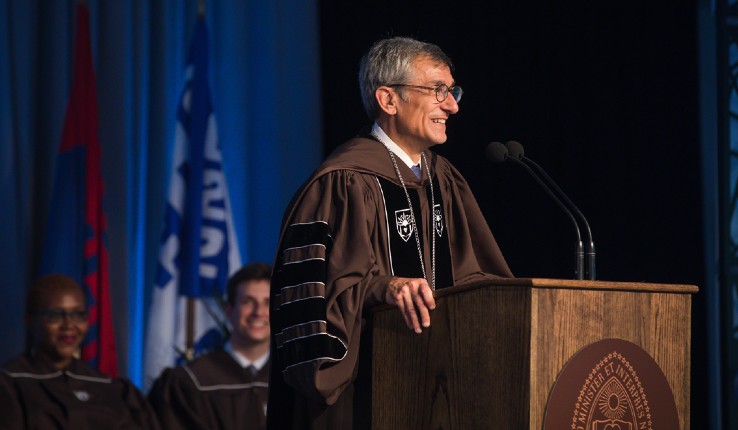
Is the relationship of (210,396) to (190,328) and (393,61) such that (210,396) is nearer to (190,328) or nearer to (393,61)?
(190,328)

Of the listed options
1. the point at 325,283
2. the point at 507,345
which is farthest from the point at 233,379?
the point at 507,345

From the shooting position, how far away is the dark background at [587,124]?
5.22 m

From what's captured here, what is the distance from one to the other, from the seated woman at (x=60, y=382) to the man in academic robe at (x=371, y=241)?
7.96ft

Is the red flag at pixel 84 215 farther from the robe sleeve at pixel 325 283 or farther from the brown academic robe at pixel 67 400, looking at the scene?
the robe sleeve at pixel 325 283

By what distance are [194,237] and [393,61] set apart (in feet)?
10.1

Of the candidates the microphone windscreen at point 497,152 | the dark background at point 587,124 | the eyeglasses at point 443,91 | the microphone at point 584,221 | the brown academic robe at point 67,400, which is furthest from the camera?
the dark background at point 587,124

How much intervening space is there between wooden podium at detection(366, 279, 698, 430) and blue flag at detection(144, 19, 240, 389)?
3.45 meters

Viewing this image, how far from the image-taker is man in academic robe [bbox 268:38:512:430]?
2541 mm

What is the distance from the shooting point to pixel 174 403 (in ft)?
16.9

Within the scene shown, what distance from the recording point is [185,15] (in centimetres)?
642

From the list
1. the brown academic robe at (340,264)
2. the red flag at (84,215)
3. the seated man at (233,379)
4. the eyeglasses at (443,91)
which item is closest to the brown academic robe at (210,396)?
the seated man at (233,379)

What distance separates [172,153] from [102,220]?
710 mm

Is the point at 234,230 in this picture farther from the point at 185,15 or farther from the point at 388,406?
the point at 388,406

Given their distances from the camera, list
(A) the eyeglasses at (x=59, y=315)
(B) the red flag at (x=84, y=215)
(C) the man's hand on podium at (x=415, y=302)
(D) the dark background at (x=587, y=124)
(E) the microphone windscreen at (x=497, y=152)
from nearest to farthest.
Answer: (C) the man's hand on podium at (x=415, y=302), (E) the microphone windscreen at (x=497, y=152), (A) the eyeglasses at (x=59, y=315), (D) the dark background at (x=587, y=124), (B) the red flag at (x=84, y=215)
